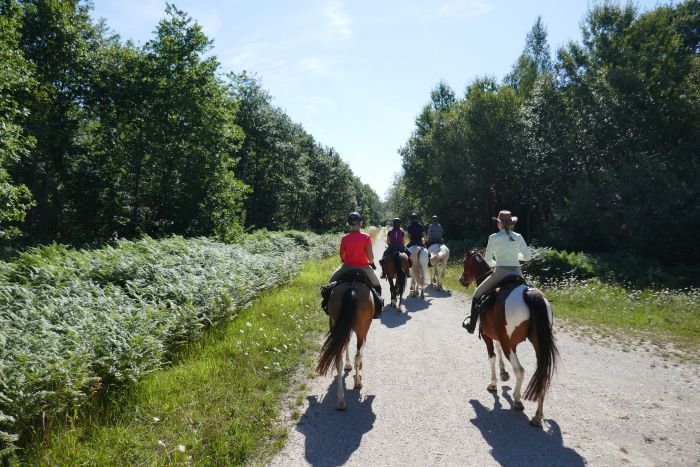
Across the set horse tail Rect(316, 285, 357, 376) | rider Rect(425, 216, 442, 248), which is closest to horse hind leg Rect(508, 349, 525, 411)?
horse tail Rect(316, 285, 357, 376)

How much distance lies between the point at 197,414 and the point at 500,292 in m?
4.80

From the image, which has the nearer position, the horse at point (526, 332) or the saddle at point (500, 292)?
the horse at point (526, 332)

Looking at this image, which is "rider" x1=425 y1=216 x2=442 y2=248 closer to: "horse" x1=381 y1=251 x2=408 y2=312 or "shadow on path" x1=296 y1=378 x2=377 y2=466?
"horse" x1=381 y1=251 x2=408 y2=312

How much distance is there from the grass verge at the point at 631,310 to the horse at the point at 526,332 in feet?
17.9

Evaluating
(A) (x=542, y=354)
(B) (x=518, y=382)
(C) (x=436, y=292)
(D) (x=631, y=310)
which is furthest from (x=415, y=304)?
(A) (x=542, y=354)

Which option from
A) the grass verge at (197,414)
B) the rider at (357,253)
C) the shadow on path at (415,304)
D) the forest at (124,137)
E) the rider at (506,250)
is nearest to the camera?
the grass verge at (197,414)

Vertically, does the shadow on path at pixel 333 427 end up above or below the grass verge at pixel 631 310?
below

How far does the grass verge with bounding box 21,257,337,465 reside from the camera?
3994mm

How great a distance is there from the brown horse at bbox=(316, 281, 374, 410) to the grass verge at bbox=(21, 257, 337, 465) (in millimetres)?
1007

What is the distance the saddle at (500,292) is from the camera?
19.1 ft

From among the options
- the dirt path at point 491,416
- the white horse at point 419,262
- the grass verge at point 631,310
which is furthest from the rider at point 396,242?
the dirt path at point 491,416

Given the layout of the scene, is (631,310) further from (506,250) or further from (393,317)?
(506,250)

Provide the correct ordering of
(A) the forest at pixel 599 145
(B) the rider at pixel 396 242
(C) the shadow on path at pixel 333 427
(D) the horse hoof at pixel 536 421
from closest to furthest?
(C) the shadow on path at pixel 333 427 → (D) the horse hoof at pixel 536 421 → (B) the rider at pixel 396 242 → (A) the forest at pixel 599 145

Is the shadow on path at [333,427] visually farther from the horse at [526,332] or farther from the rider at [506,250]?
the rider at [506,250]
